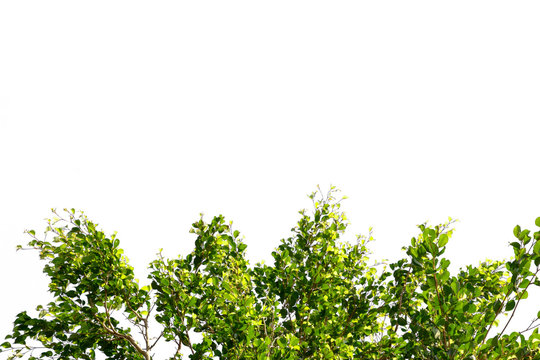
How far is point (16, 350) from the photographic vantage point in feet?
21.0

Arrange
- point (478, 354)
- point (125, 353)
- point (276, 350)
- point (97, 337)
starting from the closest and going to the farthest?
point (478, 354), point (276, 350), point (97, 337), point (125, 353)

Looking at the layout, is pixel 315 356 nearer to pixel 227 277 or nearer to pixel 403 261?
pixel 227 277

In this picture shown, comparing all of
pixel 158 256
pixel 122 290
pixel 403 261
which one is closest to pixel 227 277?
pixel 158 256

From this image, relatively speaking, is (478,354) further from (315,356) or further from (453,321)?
(315,356)

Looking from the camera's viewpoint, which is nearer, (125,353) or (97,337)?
(97,337)

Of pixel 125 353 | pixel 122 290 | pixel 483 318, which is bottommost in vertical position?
pixel 483 318

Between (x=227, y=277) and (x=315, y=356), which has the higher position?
(x=227, y=277)

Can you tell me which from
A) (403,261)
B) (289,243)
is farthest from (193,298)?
(403,261)

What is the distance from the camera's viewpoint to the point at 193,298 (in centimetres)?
626

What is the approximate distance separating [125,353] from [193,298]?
1912 millimetres

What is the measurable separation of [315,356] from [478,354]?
2514 millimetres

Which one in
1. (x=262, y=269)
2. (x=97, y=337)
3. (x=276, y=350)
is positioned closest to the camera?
(x=276, y=350)

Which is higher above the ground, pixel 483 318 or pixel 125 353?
pixel 125 353

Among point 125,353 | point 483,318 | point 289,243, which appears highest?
point 289,243
